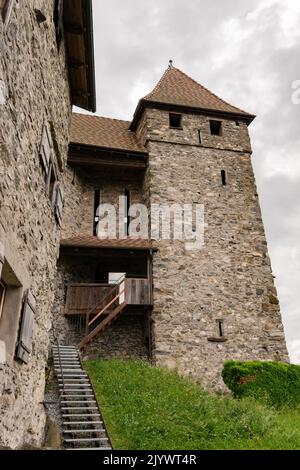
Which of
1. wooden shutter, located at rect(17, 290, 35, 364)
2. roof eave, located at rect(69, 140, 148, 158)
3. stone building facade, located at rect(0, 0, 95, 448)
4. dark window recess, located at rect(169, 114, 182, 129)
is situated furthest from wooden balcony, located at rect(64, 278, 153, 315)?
wooden shutter, located at rect(17, 290, 35, 364)

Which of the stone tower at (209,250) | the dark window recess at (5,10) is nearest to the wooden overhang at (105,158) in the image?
the stone tower at (209,250)

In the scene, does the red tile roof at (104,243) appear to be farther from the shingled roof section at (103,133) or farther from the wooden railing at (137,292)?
the shingled roof section at (103,133)

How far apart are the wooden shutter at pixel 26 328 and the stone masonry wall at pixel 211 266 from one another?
8.30m

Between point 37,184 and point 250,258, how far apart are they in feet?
35.9

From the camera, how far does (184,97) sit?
59.1 ft

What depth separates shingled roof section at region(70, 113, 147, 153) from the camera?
16.2 metres

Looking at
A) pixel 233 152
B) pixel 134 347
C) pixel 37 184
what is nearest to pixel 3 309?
pixel 37 184

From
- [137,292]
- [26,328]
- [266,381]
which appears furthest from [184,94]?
[26,328]

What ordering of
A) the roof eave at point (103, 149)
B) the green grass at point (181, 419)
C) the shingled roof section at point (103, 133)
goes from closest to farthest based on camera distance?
the green grass at point (181, 419)
the roof eave at point (103, 149)
the shingled roof section at point (103, 133)

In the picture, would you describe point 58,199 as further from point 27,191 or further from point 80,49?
point 80,49

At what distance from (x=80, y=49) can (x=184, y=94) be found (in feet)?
38.0

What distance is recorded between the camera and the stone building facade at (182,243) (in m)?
13.1

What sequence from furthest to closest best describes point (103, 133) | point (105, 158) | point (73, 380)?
1. point (103, 133)
2. point (105, 158)
3. point (73, 380)

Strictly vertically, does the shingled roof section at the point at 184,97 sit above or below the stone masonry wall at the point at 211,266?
above
